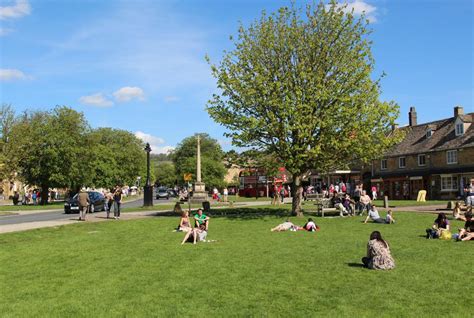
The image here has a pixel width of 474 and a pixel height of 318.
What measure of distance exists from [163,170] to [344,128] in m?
143

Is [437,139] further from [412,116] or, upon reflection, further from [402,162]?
[412,116]

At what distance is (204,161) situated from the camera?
376ft

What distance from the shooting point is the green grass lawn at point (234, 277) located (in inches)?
315

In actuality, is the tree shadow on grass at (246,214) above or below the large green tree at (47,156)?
below

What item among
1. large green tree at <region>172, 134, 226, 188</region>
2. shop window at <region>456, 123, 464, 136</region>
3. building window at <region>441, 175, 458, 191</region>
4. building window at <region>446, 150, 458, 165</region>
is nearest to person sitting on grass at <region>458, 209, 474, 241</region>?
building window at <region>441, 175, 458, 191</region>

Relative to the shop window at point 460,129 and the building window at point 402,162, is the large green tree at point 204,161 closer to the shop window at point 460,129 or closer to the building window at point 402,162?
the building window at point 402,162

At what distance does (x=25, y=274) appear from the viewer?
1154 cm

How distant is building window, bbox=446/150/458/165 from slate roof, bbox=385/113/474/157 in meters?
0.53

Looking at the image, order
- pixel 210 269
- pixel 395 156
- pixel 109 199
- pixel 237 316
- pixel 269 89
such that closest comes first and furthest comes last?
pixel 237 316, pixel 210 269, pixel 269 89, pixel 109 199, pixel 395 156

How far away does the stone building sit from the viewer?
47.2 m

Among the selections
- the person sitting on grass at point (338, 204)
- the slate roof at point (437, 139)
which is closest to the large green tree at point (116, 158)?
the slate roof at point (437, 139)

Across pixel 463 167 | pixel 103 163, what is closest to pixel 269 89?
pixel 463 167

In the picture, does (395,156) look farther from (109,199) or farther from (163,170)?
(163,170)

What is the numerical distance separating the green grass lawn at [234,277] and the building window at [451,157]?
1310 inches
